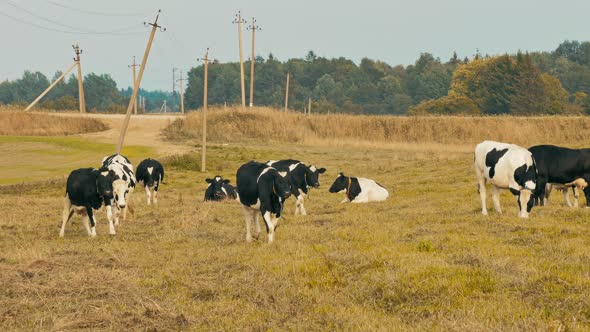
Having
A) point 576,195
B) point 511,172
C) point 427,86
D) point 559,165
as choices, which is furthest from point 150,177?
point 427,86

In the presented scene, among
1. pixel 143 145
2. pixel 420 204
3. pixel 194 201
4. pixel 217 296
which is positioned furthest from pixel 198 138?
pixel 217 296

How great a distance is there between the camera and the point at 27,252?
1495cm

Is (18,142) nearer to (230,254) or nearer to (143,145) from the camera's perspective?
(143,145)

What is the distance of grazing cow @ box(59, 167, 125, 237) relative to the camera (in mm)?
18859

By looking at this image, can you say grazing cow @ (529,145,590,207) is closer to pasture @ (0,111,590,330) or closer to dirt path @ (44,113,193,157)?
pasture @ (0,111,590,330)

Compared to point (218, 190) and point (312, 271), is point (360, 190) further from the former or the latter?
point (312, 271)

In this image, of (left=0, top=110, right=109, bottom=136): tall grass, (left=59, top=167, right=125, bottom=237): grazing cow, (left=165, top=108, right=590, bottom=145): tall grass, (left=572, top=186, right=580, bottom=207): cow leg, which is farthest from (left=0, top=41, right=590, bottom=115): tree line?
(left=59, top=167, right=125, bottom=237): grazing cow

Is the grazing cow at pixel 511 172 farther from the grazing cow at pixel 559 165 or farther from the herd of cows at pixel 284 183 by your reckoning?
the grazing cow at pixel 559 165

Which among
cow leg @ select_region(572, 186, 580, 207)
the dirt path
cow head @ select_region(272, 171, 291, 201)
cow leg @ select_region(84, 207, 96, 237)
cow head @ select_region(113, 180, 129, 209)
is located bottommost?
the dirt path

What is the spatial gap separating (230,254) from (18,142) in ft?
148

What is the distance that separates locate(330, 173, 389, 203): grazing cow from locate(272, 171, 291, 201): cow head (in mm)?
10151

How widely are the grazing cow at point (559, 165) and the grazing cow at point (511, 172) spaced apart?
147cm

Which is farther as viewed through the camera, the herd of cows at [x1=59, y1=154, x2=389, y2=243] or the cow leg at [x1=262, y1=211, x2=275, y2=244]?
the herd of cows at [x1=59, y1=154, x2=389, y2=243]

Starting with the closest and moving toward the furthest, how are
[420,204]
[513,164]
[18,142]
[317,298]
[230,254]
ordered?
[317,298] < [230,254] < [513,164] < [420,204] < [18,142]
